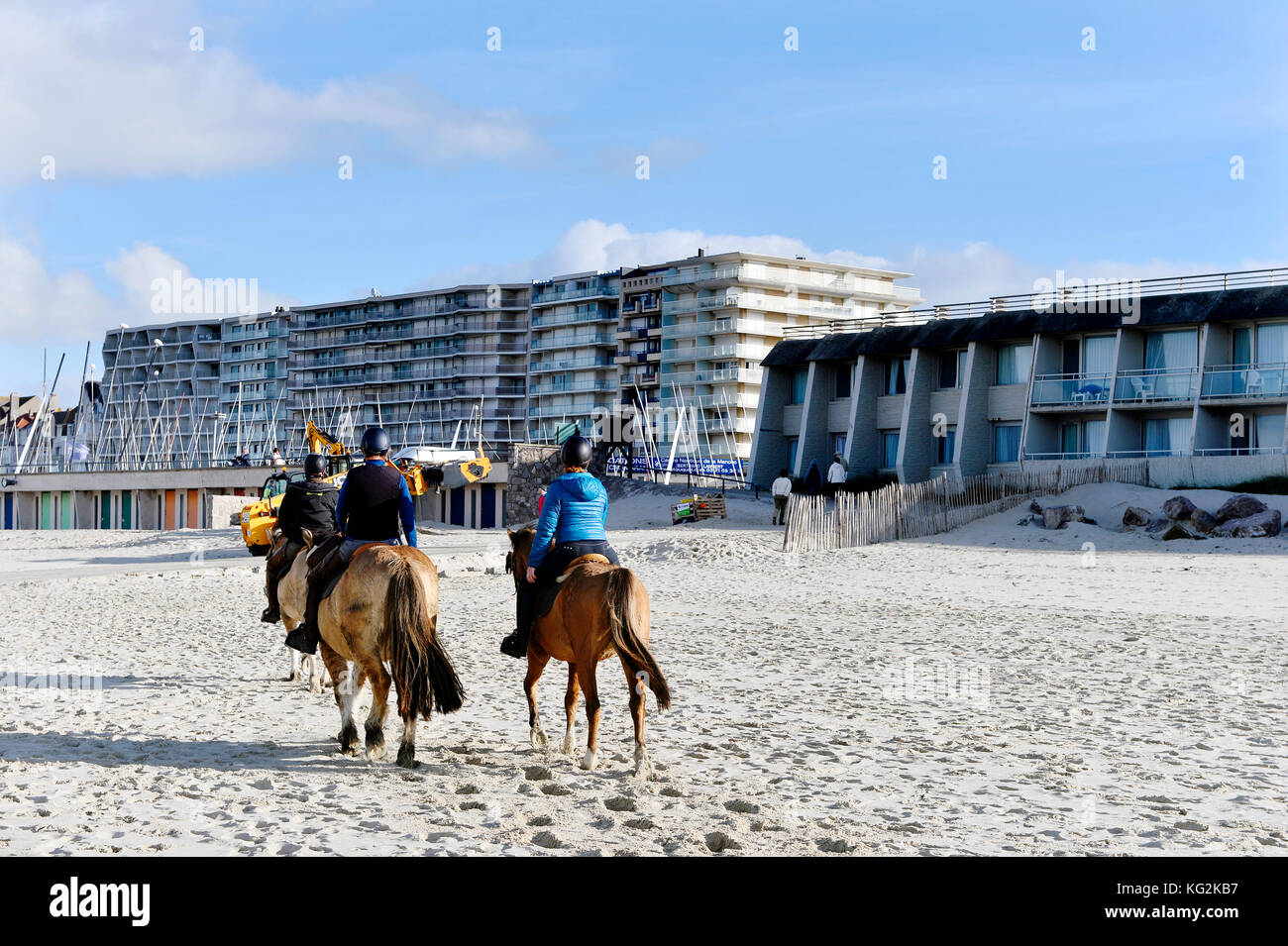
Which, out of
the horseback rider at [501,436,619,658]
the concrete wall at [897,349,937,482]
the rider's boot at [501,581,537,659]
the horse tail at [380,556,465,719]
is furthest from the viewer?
the concrete wall at [897,349,937,482]

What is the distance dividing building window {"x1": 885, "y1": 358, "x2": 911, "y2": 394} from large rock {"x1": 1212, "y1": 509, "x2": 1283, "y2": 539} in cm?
2141

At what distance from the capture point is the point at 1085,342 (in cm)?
4769

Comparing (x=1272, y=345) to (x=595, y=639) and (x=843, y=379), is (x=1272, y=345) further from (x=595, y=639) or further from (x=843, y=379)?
(x=595, y=639)

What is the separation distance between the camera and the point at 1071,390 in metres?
47.3

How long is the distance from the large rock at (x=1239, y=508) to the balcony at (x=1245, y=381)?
959 cm

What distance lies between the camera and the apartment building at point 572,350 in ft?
412

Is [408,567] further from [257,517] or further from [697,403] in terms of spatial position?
[697,403]

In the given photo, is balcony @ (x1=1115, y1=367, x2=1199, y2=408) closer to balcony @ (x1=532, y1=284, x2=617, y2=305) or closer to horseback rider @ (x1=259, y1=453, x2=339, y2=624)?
horseback rider @ (x1=259, y1=453, x2=339, y2=624)

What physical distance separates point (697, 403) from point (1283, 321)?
65.5m

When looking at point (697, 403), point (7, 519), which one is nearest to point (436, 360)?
point (697, 403)

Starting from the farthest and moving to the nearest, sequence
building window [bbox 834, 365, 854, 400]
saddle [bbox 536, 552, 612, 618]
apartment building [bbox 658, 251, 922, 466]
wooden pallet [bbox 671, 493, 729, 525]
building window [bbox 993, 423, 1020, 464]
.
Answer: apartment building [bbox 658, 251, 922, 466], building window [bbox 834, 365, 854, 400], building window [bbox 993, 423, 1020, 464], wooden pallet [bbox 671, 493, 729, 525], saddle [bbox 536, 552, 612, 618]

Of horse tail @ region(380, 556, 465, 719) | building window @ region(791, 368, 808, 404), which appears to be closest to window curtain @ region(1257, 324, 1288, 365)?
building window @ region(791, 368, 808, 404)

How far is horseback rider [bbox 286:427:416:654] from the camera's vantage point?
30.9 ft
